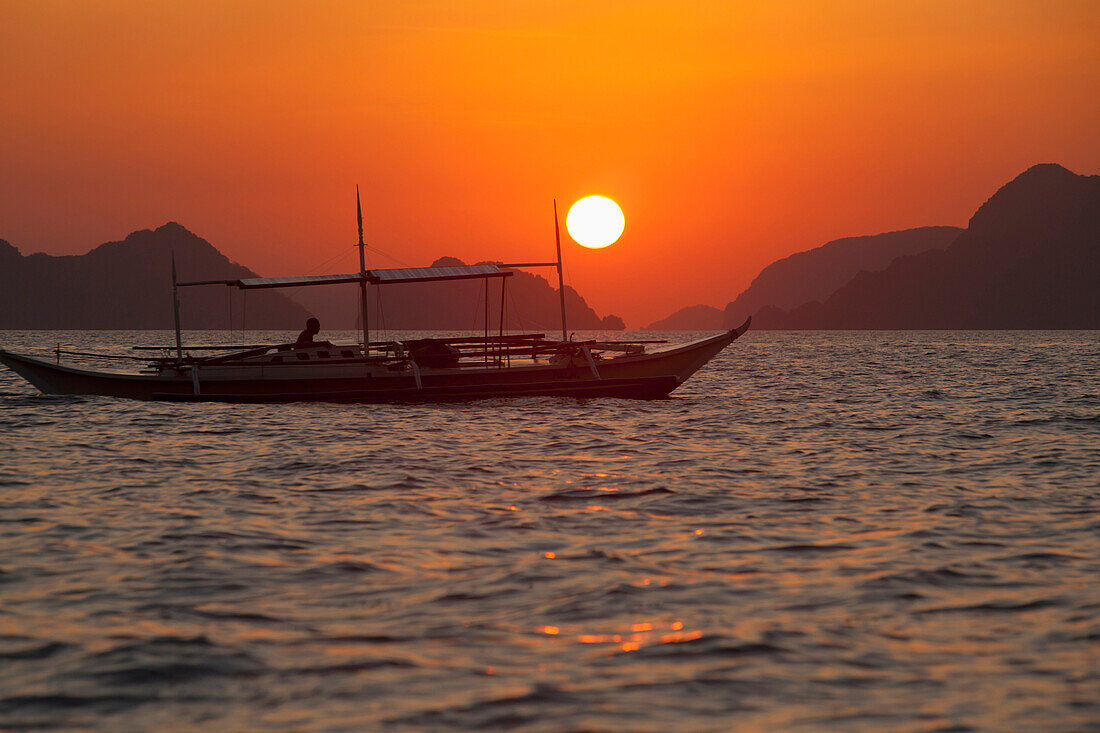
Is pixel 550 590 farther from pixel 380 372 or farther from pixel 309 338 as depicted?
pixel 309 338

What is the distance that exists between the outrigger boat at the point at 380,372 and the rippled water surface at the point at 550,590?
13.1 metres

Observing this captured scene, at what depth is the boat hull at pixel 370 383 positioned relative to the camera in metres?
33.7

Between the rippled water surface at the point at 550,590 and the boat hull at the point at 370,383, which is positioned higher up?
the boat hull at the point at 370,383

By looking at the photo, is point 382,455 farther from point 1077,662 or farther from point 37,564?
point 1077,662

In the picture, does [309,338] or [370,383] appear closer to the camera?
[370,383]

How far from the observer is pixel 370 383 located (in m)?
33.8

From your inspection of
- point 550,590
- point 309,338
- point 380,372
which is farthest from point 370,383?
point 550,590

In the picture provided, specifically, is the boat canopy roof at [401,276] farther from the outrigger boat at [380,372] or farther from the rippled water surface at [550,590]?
the rippled water surface at [550,590]

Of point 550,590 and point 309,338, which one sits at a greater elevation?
point 309,338

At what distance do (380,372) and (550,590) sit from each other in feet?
83.6

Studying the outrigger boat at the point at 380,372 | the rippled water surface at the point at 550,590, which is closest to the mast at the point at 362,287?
the outrigger boat at the point at 380,372

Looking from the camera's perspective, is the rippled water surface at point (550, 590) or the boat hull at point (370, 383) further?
the boat hull at point (370, 383)

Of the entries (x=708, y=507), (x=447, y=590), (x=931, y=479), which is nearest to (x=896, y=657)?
(x=447, y=590)

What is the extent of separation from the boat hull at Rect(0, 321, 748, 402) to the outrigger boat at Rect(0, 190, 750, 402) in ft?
0.12
